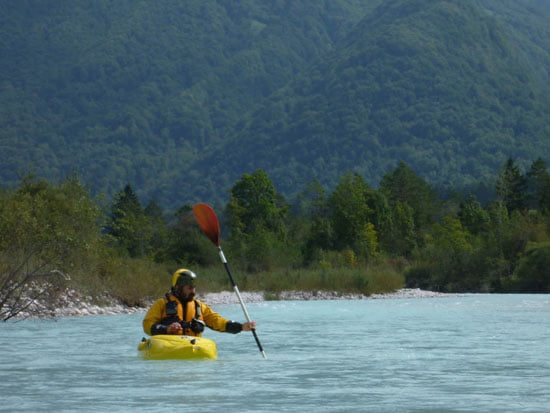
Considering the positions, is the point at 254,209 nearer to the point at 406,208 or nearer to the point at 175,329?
the point at 406,208

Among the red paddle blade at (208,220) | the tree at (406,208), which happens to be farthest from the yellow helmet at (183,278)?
the tree at (406,208)

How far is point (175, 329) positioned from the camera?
14.7m

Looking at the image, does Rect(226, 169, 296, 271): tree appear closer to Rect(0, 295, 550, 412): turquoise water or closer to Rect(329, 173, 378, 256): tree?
Rect(329, 173, 378, 256): tree

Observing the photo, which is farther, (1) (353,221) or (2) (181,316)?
(1) (353,221)

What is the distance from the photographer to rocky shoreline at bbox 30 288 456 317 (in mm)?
28578

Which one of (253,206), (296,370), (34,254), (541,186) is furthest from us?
(541,186)

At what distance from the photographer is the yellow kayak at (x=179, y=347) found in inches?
565

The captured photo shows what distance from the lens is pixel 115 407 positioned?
10203 mm

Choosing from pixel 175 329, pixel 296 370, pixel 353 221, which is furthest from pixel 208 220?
pixel 353 221

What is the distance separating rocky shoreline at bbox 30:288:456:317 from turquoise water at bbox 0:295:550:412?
4.69 meters

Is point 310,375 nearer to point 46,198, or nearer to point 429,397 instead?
point 429,397

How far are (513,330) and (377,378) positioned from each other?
9.45m

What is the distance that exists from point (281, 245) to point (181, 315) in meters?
47.9

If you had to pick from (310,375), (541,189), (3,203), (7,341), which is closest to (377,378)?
(310,375)
